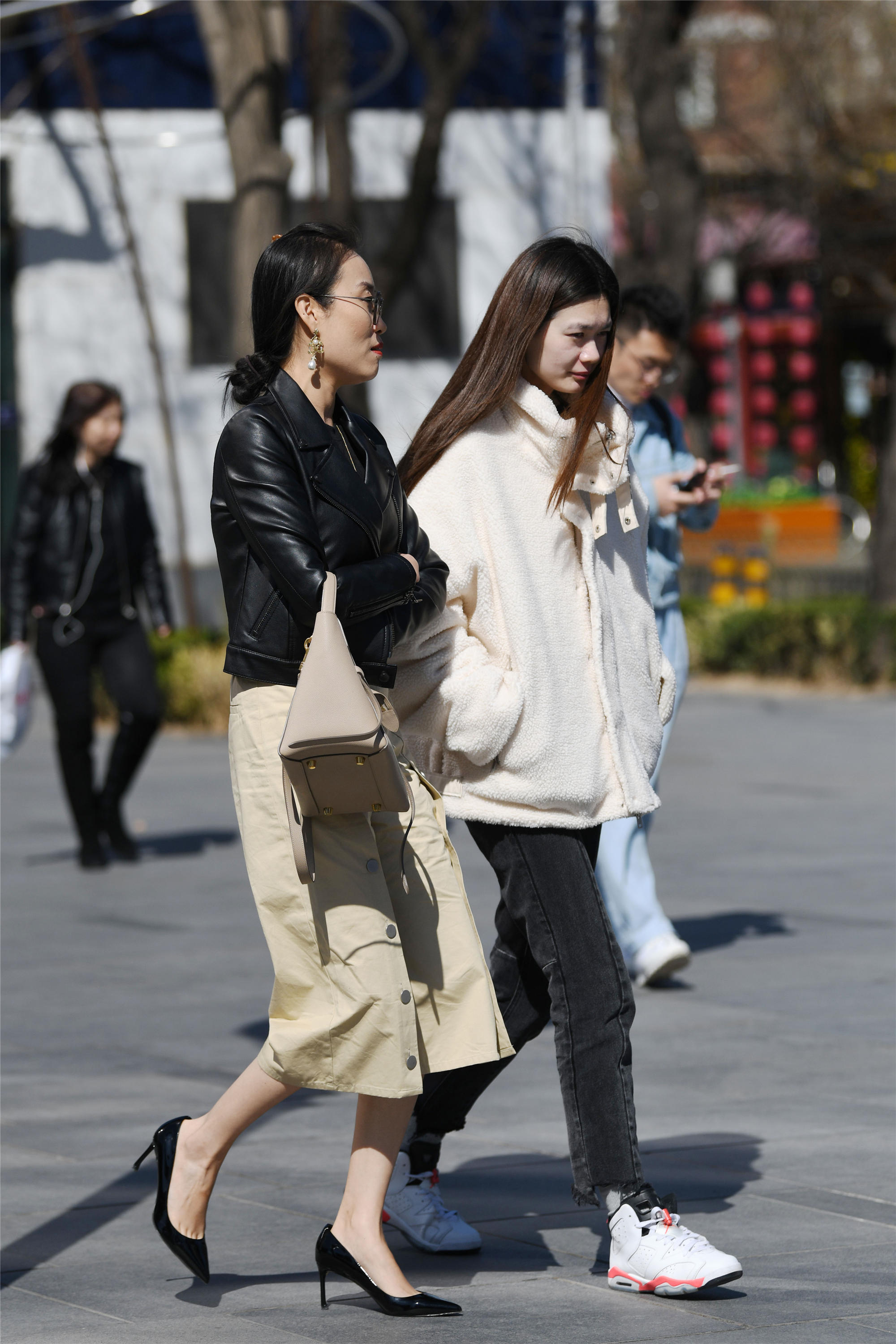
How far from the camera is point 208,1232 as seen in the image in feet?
13.6

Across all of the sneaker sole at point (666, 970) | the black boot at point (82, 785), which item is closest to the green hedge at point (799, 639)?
the black boot at point (82, 785)

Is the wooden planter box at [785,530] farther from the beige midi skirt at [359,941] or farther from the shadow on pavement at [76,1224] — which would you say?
the beige midi skirt at [359,941]

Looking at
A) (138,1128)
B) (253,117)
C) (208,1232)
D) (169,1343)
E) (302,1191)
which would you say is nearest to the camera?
(169,1343)

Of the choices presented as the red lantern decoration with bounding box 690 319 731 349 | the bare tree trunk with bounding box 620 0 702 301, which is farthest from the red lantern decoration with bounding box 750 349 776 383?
the bare tree trunk with bounding box 620 0 702 301

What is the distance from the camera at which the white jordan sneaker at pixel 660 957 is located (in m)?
6.21

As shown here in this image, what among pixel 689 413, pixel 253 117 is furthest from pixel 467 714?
pixel 689 413

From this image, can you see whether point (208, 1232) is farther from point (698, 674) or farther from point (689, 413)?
point (689, 413)

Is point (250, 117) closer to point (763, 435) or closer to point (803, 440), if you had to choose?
point (763, 435)

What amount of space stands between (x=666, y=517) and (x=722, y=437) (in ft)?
84.9

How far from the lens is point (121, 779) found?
30.2ft

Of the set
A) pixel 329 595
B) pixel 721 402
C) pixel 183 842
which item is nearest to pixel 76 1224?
pixel 329 595

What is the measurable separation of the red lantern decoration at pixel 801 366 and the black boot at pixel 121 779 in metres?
23.5

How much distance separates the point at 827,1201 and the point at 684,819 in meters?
5.87

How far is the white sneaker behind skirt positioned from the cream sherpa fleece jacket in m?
0.71
